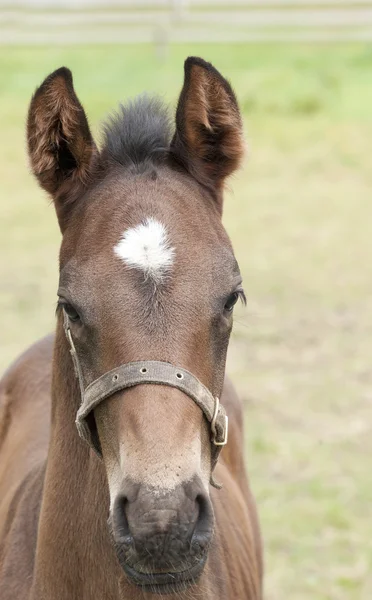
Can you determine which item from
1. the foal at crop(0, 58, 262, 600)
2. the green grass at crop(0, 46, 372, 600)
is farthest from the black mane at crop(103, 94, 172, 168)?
the green grass at crop(0, 46, 372, 600)

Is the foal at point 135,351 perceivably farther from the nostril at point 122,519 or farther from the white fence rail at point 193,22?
the white fence rail at point 193,22

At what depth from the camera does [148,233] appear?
106 inches

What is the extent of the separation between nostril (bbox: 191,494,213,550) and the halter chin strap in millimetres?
273

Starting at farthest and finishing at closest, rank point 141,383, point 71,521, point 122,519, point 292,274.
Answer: point 292,274
point 71,521
point 141,383
point 122,519

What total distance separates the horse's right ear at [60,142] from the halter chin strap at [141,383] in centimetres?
43

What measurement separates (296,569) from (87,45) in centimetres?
1797

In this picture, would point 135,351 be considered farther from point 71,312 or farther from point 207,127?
point 207,127

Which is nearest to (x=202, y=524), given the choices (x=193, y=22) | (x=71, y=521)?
(x=71, y=521)

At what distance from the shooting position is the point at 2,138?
16078 millimetres

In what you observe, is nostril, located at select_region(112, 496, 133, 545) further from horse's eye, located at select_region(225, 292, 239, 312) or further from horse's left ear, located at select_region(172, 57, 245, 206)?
horse's left ear, located at select_region(172, 57, 245, 206)

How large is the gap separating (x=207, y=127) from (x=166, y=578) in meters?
1.32

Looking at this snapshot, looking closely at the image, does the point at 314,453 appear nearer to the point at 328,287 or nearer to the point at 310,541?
the point at 310,541

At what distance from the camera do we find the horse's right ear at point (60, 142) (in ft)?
9.61

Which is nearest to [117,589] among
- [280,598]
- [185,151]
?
[185,151]
